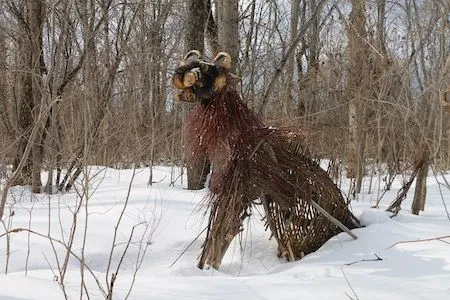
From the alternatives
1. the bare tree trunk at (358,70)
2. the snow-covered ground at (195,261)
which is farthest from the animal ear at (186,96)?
the bare tree trunk at (358,70)

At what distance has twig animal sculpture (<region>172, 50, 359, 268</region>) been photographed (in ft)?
8.48

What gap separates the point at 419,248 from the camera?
9.23 feet

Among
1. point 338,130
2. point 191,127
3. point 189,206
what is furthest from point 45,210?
point 338,130

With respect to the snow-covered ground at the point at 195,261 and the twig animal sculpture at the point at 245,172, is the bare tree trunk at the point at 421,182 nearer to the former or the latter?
the snow-covered ground at the point at 195,261

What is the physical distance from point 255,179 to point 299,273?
61 centimetres

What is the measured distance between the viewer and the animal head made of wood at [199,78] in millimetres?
2490

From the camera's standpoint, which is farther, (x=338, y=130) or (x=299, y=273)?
(x=338, y=130)

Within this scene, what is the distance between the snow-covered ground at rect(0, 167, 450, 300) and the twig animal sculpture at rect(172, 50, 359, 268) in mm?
139

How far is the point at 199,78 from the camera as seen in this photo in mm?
2500

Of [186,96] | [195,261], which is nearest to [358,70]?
[195,261]

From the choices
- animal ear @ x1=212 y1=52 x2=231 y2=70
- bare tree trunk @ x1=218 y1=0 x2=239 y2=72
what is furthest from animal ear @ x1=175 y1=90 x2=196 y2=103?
bare tree trunk @ x1=218 y1=0 x2=239 y2=72

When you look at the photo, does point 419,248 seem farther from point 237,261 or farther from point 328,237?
point 237,261

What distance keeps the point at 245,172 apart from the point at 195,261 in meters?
0.77

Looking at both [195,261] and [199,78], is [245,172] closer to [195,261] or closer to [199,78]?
[199,78]
